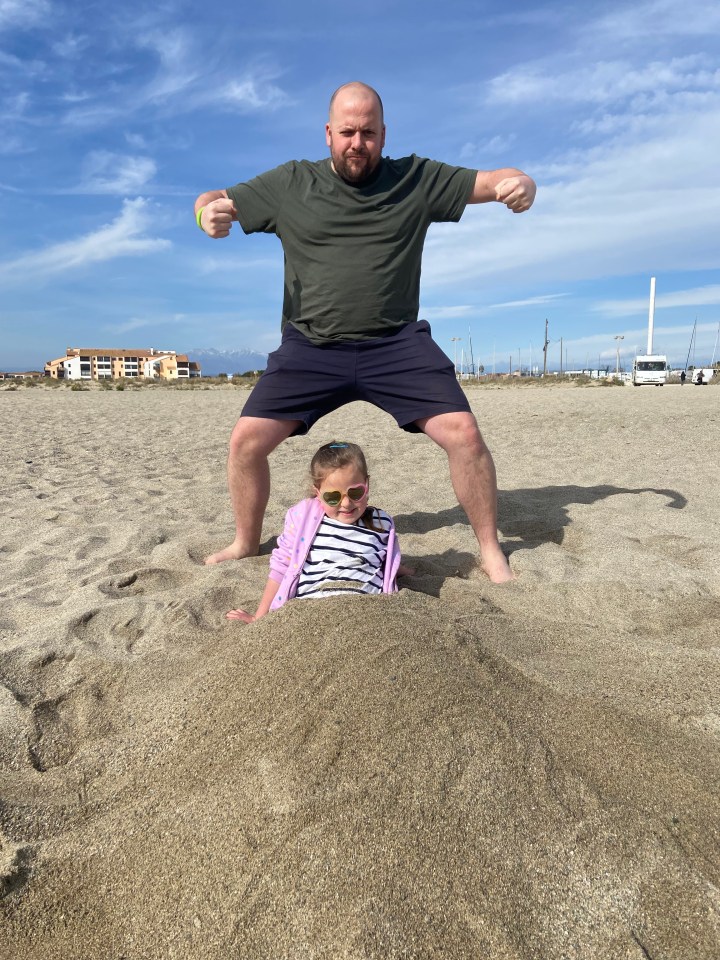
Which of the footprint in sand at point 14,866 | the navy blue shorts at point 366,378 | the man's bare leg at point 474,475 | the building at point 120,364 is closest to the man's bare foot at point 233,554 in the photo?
the navy blue shorts at point 366,378

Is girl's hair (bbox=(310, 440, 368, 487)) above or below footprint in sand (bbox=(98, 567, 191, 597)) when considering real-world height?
above

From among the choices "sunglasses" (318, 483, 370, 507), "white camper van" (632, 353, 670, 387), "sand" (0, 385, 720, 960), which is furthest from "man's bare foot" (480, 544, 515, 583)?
"white camper van" (632, 353, 670, 387)

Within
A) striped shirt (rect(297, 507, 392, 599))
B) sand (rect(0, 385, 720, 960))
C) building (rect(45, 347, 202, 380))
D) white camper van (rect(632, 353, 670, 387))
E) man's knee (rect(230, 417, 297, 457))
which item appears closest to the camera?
sand (rect(0, 385, 720, 960))

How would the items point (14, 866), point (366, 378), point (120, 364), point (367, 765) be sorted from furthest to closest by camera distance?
point (120, 364), point (366, 378), point (367, 765), point (14, 866)

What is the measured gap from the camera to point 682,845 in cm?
153

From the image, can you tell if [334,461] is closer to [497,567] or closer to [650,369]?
[497,567]

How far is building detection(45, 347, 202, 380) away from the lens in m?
97.6

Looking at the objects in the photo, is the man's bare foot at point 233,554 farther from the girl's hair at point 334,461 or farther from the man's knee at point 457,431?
the man's knee at point 457,431

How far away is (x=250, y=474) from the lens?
3445 mm

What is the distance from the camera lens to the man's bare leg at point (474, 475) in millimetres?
3242

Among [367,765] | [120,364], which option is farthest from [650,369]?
[120,364]

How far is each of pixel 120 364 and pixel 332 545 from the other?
120195 millimetres

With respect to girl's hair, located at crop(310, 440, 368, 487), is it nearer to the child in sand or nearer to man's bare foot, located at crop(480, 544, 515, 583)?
the child in sand

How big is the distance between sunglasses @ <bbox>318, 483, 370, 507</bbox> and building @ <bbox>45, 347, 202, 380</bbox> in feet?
310
